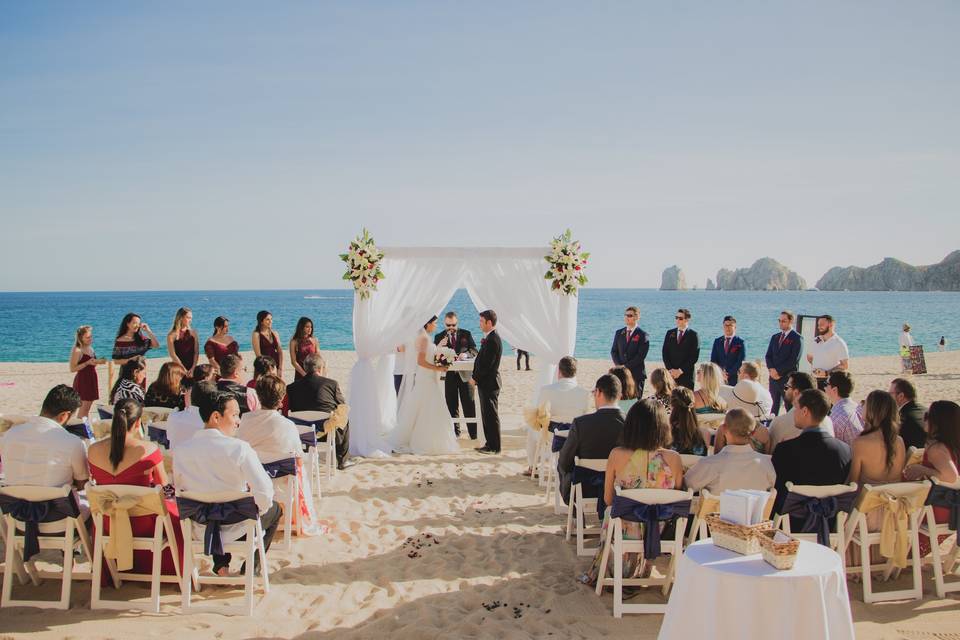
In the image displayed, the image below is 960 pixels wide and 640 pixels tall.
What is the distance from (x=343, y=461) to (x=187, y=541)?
152 inches

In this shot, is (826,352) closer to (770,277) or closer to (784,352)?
(784,352)

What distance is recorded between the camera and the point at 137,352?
8328 mm

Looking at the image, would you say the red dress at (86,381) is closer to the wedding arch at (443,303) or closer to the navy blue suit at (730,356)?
the wedding arch at (443,303)

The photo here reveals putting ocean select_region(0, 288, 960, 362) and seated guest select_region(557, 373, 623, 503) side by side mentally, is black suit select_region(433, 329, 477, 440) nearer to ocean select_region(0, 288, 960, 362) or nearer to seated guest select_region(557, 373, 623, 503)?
seated guest select_region(557, 373, 623, 503)

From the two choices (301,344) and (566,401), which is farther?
(301,344)

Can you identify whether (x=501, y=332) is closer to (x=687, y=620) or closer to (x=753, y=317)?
(x=687, y=620)

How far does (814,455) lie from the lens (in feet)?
14.8

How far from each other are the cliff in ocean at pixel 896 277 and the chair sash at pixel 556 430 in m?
124

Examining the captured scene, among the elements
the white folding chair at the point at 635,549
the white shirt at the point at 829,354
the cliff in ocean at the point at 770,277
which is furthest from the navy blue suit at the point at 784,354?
the cliff in ocean at the point at 770,277

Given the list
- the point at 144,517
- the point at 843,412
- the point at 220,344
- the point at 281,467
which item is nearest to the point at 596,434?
the point at 843,412

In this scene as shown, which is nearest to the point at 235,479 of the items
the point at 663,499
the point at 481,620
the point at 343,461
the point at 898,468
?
the point at 481,620

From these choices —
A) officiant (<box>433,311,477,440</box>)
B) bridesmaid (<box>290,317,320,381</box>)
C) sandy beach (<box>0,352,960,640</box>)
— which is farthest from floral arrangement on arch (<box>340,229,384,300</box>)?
sandy beach (<box>0,352,960,640</box>)

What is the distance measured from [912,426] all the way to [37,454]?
6.37 m

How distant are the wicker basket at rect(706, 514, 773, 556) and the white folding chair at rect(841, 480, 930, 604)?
1.78m
